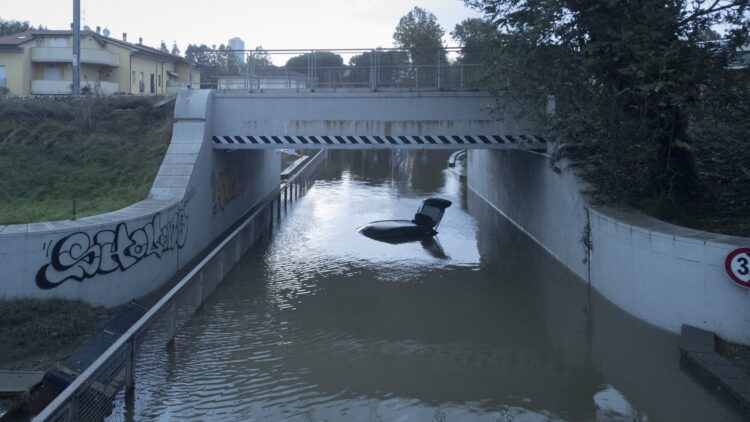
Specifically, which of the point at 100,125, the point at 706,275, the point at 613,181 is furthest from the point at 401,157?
the point at 706,275

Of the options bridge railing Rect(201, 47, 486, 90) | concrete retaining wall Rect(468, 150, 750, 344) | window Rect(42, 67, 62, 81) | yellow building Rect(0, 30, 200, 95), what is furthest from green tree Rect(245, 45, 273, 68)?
window Rect(42, 67, 62, 81)

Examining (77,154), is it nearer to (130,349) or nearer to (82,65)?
(130,349)

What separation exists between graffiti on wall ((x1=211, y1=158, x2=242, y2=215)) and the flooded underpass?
82.9 inches

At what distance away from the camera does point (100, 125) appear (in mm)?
19172

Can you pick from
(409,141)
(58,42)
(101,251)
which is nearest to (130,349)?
(101,251)

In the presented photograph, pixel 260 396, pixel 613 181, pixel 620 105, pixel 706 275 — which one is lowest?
pixel 260 396

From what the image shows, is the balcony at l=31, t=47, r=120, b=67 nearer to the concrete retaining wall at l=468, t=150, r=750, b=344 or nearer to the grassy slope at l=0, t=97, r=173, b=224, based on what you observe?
the grassy slope at l=0, t=97, r=173, b=224

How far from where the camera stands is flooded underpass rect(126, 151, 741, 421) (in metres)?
8.19

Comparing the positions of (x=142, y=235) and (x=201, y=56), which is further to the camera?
(x=201, y=56)

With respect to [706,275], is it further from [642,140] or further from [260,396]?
[260,396]

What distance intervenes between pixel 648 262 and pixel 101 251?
9.28 m

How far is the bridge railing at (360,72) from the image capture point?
60.2 ft

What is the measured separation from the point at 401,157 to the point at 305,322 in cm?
4060

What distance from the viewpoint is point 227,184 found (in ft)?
66.7
